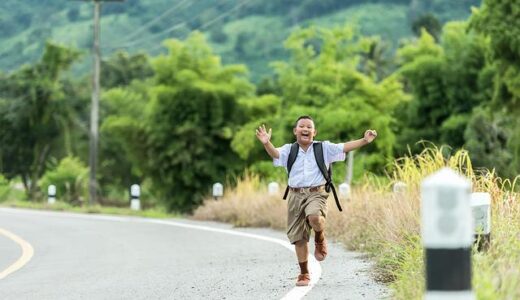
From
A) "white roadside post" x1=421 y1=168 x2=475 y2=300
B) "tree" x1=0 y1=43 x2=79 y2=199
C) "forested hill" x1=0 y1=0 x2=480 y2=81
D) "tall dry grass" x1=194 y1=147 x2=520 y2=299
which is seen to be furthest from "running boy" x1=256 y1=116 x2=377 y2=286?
"forested hill" x1=0 y1=0 x2=480 y2=81

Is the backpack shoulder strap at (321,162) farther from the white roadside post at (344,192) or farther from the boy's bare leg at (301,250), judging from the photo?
the white roadside post at (344,192)

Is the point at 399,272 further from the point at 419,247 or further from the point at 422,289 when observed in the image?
the point at 422,289

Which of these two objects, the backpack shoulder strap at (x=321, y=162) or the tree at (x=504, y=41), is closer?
the backpack shoulder strap at (x=321, y=162)

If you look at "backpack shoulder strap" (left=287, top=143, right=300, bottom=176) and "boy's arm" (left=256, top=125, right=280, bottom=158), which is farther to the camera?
"backpack shoulder strap" (left=287, top=143, right=300, bottom=176)

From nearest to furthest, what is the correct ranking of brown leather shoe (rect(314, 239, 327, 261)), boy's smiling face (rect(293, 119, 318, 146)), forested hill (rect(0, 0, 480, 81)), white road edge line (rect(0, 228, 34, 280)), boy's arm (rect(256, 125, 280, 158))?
boy's arm (rect(256, 125, 280, 158)) → boy's smiling face (rect(293, 119, 318, 146)) → brown leather shoe (rect(314, 239, 327, 261)) → white road edge line (rect(0, 228, 34, 280)) → forested hill (rect(0, 0, 480, 81))

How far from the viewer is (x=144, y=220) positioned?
24.3 meters

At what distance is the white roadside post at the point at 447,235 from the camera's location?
449cm

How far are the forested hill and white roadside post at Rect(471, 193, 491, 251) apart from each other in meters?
129

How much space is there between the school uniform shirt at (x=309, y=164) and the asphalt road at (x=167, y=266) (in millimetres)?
933

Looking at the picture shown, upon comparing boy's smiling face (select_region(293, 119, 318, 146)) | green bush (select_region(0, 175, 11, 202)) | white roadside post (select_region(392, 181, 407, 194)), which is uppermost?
green bush (select_region(0, 175, 11, 202))

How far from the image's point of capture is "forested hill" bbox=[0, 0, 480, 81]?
479 ft

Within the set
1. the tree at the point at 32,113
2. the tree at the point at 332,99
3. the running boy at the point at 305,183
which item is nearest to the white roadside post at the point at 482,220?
the running boy at the point at 305,183

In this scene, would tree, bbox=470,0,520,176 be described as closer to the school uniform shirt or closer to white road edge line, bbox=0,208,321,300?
white road edge line, bbox=0,208,321,300

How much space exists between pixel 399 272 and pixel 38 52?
135 metres
